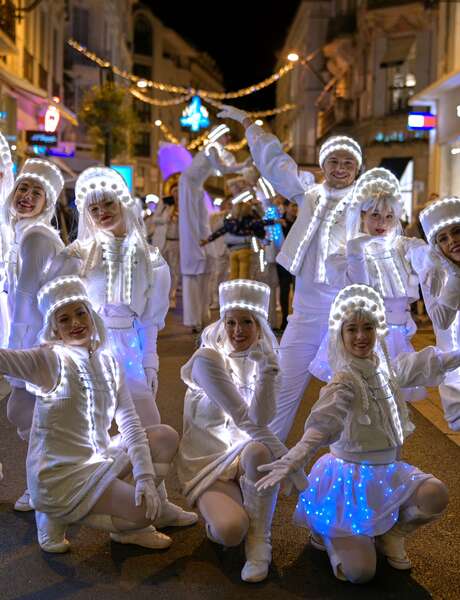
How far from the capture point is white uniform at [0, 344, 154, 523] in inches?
157

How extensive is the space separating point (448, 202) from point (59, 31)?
3239 cm

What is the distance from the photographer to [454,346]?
4184mm

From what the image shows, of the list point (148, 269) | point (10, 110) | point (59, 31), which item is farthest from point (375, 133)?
point (148, 269)

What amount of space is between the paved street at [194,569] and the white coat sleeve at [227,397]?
595 mm

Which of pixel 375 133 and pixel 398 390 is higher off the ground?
pixel 375 133

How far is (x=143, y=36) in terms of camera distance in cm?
7019

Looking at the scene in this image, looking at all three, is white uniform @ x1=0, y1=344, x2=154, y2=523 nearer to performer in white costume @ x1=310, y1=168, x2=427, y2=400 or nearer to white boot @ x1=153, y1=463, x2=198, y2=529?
white boot @ x1=153, y1=463, x2=198, y2=529

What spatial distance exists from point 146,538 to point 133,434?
1.85ft

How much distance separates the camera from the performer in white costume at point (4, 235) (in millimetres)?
4996

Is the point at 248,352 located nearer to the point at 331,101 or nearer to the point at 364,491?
the point at 364,491

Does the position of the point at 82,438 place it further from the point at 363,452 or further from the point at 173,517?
the point at 363,452

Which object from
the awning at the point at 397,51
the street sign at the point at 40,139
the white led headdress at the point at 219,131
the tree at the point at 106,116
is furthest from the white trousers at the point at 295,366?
the awning at the point at 397,51

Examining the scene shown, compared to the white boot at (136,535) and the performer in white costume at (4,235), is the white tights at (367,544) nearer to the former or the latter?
the white boot at (136,535)

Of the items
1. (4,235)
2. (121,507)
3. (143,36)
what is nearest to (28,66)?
(4,235)
